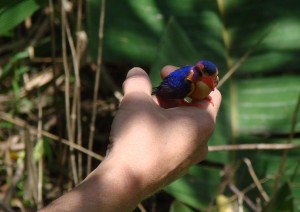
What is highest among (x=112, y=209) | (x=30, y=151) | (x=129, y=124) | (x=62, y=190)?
(x=129, y=124)

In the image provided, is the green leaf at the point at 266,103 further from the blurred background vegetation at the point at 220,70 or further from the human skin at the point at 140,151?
the human skin at the point at 140,151

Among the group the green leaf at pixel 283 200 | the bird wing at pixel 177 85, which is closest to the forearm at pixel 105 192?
the bird wing at pixel 177 85

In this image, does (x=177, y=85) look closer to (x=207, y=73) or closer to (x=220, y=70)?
(x=207, y=73)

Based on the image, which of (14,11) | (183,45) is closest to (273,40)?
(183,45)

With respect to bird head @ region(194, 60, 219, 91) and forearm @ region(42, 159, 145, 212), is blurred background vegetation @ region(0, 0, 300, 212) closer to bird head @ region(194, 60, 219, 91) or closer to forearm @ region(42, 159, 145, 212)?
bird head @ region(194, 60, 219, 91)

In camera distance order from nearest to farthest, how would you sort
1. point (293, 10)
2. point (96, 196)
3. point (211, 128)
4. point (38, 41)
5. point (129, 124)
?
1. point (96, 196)
2. point (129, 124)
3. point (211, 128)
4. point (293, 10)
5. point (38, 41)

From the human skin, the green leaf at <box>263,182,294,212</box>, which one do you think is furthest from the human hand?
the green leaf at <box>263,182,294,212</box>

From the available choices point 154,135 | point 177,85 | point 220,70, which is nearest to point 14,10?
point 220,70

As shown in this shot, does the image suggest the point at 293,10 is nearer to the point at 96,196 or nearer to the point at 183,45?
the point at 183,45
